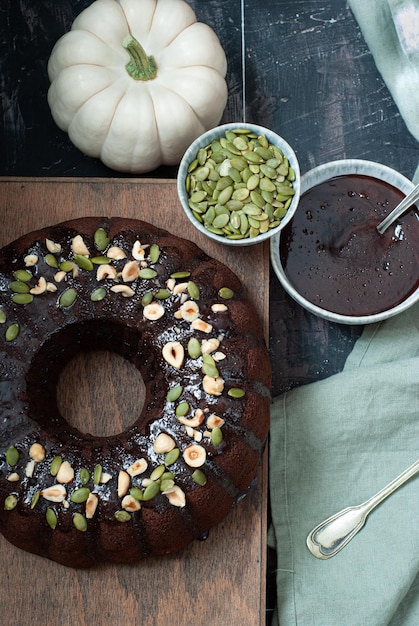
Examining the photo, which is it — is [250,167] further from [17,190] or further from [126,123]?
[17,190]

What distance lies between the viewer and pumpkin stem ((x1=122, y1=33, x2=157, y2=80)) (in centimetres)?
215

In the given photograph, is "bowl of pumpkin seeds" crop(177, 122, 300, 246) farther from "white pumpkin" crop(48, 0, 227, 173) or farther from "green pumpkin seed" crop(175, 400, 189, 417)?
"green pumpkin seed" crop(175, 400, 189, 417)

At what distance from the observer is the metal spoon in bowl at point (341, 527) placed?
2.30 meters

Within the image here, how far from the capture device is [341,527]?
231 cm

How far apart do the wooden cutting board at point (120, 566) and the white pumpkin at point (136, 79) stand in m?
0.14

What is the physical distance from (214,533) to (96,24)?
60.1 inches

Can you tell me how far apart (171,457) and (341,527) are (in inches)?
24.6

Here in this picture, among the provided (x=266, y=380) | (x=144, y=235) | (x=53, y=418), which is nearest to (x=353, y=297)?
(x=266, y=380)

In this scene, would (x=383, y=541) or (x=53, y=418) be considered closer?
(x=53, y=418)

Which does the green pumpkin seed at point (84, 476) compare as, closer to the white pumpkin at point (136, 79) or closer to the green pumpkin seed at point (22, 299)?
the green pumpkin seed at point (22, 299)

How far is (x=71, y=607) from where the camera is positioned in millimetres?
2166

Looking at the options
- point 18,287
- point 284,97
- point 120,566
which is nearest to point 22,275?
point 18,287

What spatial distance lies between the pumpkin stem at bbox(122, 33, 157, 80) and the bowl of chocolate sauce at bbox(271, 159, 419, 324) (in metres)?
0.56

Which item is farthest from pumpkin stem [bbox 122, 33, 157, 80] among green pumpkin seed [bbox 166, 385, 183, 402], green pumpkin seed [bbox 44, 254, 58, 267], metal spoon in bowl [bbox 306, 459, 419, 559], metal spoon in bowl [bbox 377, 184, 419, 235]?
metal spoon in bowl [bbox 306, 459, 419, 559]
